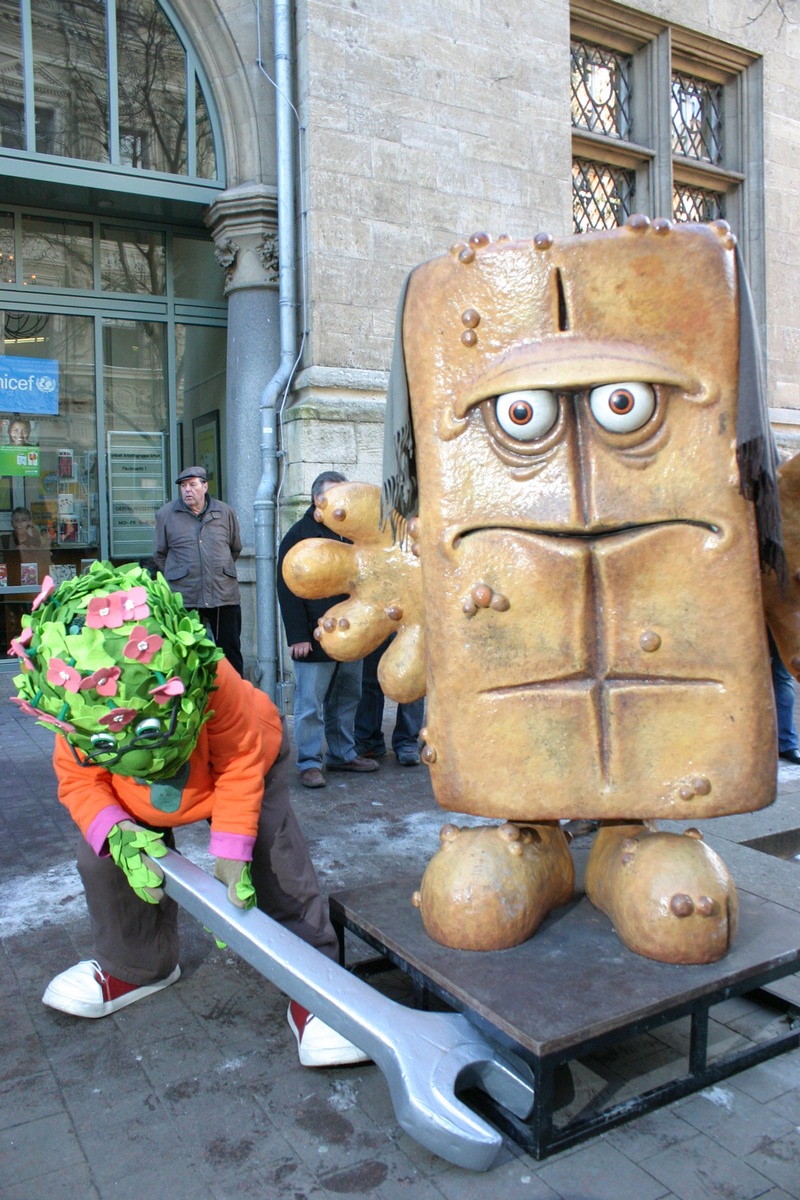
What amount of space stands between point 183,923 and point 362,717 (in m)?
2.32

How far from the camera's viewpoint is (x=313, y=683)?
15.8 feet

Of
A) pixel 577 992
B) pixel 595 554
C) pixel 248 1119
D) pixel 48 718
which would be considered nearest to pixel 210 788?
pixel 48 718

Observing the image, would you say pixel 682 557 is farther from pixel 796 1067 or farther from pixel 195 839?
pixel 195 839

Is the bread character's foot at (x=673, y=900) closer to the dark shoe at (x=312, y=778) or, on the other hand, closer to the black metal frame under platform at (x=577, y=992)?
the black metal frame under platform at (x=577, y=992)

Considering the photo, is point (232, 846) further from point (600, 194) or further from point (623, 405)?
point (600, 194)

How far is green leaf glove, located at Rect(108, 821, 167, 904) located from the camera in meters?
2.32

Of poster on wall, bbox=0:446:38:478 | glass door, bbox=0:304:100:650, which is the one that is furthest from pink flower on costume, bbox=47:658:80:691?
poster on wall, bbox=0:446:38:478

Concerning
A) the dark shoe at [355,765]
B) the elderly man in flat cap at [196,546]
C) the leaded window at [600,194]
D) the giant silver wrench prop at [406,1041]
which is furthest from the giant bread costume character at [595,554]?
the leaded window at [600,194]

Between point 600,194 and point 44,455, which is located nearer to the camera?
point 44,455

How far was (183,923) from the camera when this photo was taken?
10.5 feet

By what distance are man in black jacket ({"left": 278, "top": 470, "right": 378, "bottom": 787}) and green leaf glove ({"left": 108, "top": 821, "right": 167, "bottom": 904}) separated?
2331mm

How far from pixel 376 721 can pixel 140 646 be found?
351 centimetres

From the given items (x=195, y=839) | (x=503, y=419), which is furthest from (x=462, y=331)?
(x=195, y=839)

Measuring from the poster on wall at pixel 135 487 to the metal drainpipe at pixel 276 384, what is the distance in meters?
1.22
